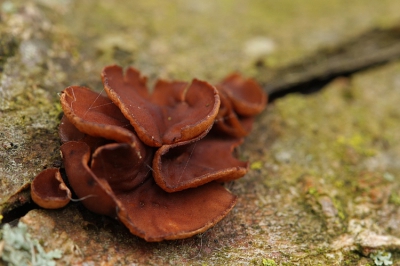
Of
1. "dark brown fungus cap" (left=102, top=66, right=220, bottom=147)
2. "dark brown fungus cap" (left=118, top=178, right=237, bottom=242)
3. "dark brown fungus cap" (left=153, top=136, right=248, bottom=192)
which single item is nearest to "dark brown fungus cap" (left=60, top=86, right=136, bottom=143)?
"dark brown fungus cap" (left=102, top=66, right=220, bottom=147)

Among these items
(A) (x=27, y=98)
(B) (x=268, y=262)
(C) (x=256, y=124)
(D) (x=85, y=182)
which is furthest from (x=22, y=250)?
(C) (x=256, y=124)

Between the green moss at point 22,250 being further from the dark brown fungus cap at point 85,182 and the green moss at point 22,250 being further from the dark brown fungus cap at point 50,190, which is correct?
the dark brown fungus cap at point 85,182

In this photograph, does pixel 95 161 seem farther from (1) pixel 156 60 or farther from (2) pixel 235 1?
(2) pixel 235 1

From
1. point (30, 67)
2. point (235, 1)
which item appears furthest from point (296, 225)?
point (235, 1)

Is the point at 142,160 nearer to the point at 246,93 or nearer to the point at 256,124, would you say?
the point at 246,93

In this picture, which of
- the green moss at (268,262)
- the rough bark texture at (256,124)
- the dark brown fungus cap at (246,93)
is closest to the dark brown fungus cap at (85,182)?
the rough bark texture at (256,124)
